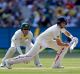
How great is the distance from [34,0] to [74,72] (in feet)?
47.9

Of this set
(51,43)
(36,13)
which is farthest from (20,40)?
(36,13)

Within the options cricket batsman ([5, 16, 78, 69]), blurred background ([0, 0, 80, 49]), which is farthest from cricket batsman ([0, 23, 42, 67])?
blurred background ([0, 0, 80, 49])

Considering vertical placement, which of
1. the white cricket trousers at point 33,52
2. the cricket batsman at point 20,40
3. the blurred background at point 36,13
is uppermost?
the blurred background at point 36,13

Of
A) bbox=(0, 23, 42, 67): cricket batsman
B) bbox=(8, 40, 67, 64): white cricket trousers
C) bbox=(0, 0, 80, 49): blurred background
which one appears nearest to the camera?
bbox=(8, 40, 67, 64): white cricket trousers

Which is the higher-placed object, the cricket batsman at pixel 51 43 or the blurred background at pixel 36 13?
the blurred background at pixel 36 13

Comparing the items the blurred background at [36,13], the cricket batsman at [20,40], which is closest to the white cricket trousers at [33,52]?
the cricket batsman at [20,40]

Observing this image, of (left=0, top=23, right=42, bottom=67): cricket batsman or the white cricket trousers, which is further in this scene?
(left=0, top=23, right=42, bottom=67): cricket batsman

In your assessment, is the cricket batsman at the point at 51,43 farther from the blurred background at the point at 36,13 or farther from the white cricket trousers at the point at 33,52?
the blurred background at the point at 36,13

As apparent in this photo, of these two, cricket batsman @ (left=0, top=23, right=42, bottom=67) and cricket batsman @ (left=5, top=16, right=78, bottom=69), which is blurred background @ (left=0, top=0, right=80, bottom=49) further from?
cricket batsman @ (left=5, top=16, right=78, bottom=69)

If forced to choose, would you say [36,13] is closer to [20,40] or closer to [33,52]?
[20,40]

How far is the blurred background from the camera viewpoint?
2688 cm

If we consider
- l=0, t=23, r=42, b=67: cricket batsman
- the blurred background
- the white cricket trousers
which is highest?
the blurred background

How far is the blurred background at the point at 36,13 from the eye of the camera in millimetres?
26875

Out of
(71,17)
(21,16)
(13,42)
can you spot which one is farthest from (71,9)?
(13,42)
